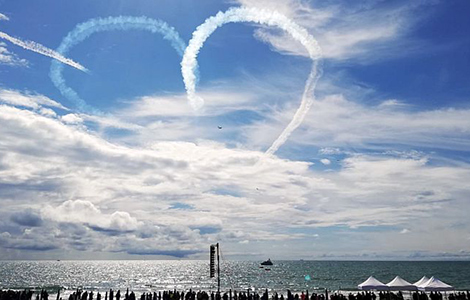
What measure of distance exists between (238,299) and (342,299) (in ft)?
32.3

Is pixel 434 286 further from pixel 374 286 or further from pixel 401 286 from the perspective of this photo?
pixel 374 286

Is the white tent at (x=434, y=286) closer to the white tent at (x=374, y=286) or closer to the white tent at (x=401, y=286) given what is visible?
the white tent at (x=401, y=286)

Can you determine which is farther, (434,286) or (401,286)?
(401,286)

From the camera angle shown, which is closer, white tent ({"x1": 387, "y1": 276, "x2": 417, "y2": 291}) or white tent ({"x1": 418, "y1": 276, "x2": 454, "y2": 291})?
white tent ({"x1": 418, "y1": 276, "x2": 454, "y2": 291})

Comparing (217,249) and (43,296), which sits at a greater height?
(217,249)

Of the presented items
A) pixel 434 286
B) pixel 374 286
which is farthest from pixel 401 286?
pixel 434 286

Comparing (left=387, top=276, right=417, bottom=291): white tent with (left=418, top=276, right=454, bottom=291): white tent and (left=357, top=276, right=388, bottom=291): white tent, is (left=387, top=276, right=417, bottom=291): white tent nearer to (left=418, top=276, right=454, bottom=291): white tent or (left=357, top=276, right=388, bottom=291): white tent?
(left=357, top=276, right=388, bottom=291): white tent

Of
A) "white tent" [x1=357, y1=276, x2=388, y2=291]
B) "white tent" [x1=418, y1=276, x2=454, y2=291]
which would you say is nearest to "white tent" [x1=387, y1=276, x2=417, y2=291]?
"white tent" [x1=357, y1=276, x2=388, y2=291]

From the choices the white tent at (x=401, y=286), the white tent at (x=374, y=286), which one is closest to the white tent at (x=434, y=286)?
the white tent at (x=401, y=286)

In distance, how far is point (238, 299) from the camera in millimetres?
39406

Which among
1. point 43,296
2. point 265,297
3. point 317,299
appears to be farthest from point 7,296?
point 317,299

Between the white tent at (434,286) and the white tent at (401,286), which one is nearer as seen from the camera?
the white tent at (434,286)

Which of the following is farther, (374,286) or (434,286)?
(374,286)

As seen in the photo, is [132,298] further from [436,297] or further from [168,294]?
[436,297]
